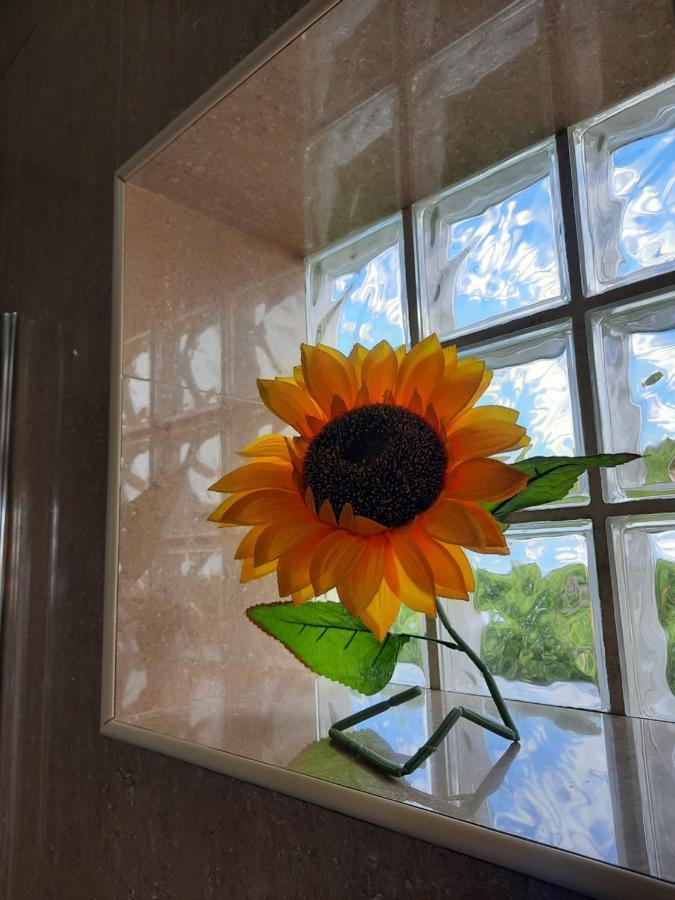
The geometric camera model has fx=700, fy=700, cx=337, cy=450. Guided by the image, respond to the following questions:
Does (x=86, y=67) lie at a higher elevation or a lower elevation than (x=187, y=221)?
higher

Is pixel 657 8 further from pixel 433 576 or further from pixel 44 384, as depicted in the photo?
pixel 44 384

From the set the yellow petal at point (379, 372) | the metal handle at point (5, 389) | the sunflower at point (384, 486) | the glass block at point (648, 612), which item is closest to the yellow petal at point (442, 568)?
the sunflower at point (384, 486)

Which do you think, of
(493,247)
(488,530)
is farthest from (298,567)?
(493,247)

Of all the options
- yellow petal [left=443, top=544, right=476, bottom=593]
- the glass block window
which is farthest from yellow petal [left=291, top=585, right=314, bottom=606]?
the glass block window

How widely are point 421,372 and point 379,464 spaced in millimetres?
71

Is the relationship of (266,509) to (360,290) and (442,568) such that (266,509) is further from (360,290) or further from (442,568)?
(360,290)

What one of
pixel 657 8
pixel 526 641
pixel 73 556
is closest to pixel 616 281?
pixel 657 8

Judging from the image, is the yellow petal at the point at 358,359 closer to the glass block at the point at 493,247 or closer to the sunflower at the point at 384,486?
the sunflower at the point at 384,486

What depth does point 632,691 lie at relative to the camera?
0.63 m

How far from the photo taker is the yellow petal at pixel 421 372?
462 millimetres

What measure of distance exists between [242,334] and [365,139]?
0.28 m

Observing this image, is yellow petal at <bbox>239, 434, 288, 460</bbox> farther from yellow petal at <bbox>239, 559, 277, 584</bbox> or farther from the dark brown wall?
the dark brown wall

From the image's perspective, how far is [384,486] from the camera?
1.43ft

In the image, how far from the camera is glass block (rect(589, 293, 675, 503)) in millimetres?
638
